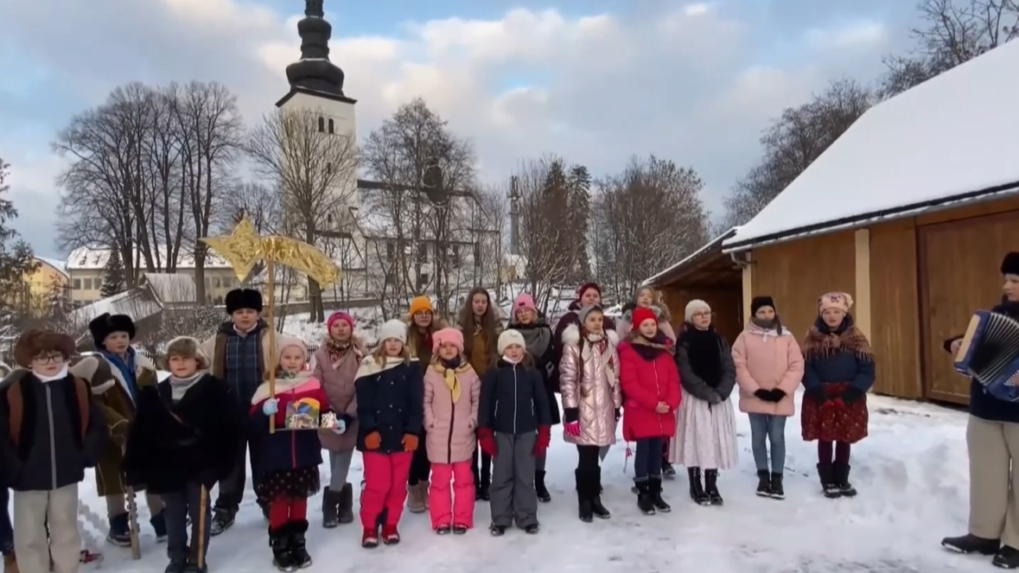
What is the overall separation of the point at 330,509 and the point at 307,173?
1122 inches

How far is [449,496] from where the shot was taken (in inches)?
204

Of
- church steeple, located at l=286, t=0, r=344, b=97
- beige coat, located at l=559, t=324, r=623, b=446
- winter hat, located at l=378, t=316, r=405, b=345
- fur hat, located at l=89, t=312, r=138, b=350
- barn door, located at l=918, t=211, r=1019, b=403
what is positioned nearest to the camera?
fur hat, located at l=89, t=312, r=138, b=350

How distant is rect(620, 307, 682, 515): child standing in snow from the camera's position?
5.52m

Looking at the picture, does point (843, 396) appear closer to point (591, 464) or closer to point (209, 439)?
point (591, 464)

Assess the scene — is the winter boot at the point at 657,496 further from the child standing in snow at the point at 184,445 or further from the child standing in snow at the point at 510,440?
the child standing in snow at the point at 184,445

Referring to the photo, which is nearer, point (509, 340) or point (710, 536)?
point (710, 536)

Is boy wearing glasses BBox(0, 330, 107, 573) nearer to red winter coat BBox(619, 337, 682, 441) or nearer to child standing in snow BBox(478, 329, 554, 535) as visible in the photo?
child standing in snow BBox(478, 329, 554, 535)

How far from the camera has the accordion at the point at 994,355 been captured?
14.2ft

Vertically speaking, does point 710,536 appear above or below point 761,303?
below

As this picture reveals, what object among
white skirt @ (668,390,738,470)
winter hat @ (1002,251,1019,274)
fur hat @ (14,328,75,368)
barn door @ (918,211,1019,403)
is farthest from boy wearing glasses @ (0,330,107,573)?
barn door @ (918,211,1019,403)

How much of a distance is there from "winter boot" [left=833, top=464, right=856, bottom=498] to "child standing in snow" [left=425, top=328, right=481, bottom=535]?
3.17 meters

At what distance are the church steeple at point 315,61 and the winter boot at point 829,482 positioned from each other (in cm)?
4742

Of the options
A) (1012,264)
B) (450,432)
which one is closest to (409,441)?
(450,432)

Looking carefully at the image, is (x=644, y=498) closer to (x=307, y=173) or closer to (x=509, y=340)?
(x=509, y=340)
